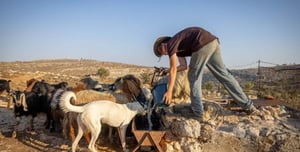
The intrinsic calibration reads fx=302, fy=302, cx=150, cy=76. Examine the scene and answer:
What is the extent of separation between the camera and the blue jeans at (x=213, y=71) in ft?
19.2

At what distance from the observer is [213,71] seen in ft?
20.1

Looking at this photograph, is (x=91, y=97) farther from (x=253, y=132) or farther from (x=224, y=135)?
(x=253, y=132)

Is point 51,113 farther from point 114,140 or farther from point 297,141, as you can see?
point 297,141

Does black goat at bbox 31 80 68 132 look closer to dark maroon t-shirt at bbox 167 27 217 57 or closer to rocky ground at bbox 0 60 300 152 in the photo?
rocky ground at bbox 0 60 300 152

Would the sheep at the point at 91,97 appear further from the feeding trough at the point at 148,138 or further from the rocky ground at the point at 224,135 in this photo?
the feeding trough at the point at 148,138

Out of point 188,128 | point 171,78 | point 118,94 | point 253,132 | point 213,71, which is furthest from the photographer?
point 118,94

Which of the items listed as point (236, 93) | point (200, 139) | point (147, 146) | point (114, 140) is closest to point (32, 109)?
point (114, 140)

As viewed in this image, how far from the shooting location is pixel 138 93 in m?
7.01

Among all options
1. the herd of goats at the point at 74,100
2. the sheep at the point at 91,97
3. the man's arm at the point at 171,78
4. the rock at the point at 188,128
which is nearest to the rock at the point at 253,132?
the rock at the point at 188,128

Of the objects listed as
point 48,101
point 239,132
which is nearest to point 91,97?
point 48,101

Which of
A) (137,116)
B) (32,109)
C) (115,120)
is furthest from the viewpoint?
(32,109)

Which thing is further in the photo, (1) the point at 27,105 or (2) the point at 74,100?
(1) the point at 27,105

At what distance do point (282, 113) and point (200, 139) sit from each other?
2.11 m

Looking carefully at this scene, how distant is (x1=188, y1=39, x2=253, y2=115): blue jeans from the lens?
19.2 feet
